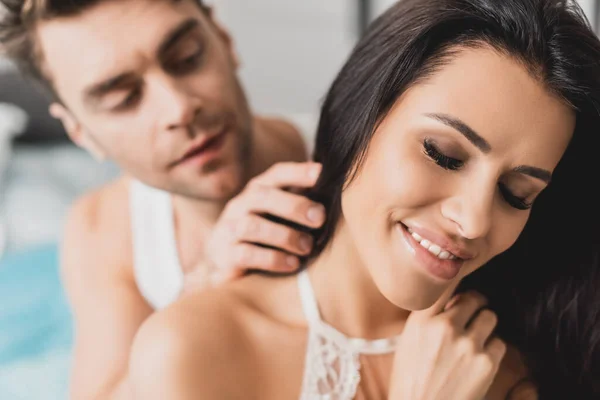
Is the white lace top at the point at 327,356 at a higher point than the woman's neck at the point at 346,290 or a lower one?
lower

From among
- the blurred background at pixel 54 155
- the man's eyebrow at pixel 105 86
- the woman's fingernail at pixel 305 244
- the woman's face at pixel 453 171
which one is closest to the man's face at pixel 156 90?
the man's eyebrow at pixel 105 86

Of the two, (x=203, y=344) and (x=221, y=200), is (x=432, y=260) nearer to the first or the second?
(x=203, y=344)

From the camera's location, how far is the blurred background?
1.50 meters

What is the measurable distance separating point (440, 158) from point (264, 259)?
32 cm

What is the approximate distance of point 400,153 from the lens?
2.51 feet

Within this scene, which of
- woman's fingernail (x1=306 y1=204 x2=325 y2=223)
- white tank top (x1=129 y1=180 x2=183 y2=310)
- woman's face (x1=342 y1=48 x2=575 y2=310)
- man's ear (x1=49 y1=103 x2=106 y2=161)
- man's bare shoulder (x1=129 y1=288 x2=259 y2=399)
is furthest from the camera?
white tank top (x1=129 y1=180 x2=183 y2=310)

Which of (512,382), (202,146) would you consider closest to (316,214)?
(202,146)

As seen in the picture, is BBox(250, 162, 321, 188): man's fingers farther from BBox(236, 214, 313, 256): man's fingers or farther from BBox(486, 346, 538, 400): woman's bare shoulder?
BBox(486, 346, 538, 400): woman's bare shoulder

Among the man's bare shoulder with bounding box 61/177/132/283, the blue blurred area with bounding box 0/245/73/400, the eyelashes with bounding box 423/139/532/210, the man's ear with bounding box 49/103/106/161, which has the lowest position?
the blue blurred area with bounding box 0/245/73/400

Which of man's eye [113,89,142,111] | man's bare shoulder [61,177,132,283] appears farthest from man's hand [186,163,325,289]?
man's bare shoulder [61,177,132,283]

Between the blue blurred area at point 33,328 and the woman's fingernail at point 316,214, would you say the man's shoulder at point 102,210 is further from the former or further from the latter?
the woman's fingernail at point 316,214

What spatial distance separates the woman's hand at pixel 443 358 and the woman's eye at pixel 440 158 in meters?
0.27

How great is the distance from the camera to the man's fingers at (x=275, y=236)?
96 centimetres

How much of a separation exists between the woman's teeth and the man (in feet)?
0.61
